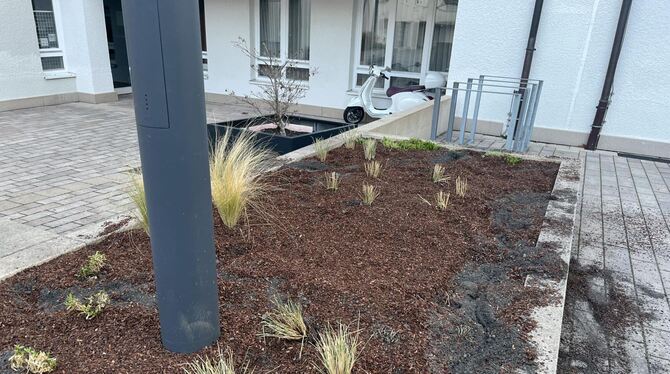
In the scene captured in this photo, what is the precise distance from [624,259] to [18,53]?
397 inches

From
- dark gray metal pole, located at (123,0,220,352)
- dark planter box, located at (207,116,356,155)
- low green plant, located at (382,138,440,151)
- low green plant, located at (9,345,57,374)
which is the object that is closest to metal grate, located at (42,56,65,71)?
dark planter box, located at (207,116,356,155)

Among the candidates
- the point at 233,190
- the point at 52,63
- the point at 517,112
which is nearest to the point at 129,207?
the point at 233,190

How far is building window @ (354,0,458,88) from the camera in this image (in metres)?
8.84

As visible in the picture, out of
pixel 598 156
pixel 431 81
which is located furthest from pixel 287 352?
pixel 431 81

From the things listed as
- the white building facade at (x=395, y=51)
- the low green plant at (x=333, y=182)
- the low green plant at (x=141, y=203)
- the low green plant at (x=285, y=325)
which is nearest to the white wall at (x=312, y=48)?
the white building facade at (x=395, y=51)

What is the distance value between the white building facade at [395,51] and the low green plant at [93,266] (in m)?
5.52

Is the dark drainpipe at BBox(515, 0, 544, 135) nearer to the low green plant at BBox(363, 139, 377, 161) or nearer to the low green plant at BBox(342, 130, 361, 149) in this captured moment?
the low green plant at BBox(342, 130, 361, 149)

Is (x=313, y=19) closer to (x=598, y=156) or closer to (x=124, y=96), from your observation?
(x=124, y=96)

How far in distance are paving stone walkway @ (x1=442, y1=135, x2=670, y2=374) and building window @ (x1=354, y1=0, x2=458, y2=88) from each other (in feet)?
11.1

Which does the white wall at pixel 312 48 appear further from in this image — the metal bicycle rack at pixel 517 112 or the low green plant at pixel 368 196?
the low green plant at pixel 368 196

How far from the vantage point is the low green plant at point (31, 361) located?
1661mm

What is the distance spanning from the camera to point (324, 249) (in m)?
2.75

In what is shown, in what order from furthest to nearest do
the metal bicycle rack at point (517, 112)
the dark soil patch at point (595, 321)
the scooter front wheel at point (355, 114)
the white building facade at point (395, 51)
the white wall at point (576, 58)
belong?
the scooter front wheel at point (355, 114) < the white building facade at point (395, 51) < the white wall at point (576, 58) < the metal bicycle rack at point (517, 112) < the dark soil patch at point (595, 321)

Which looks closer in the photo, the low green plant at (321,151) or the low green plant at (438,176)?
the low green plant at (438,176)
